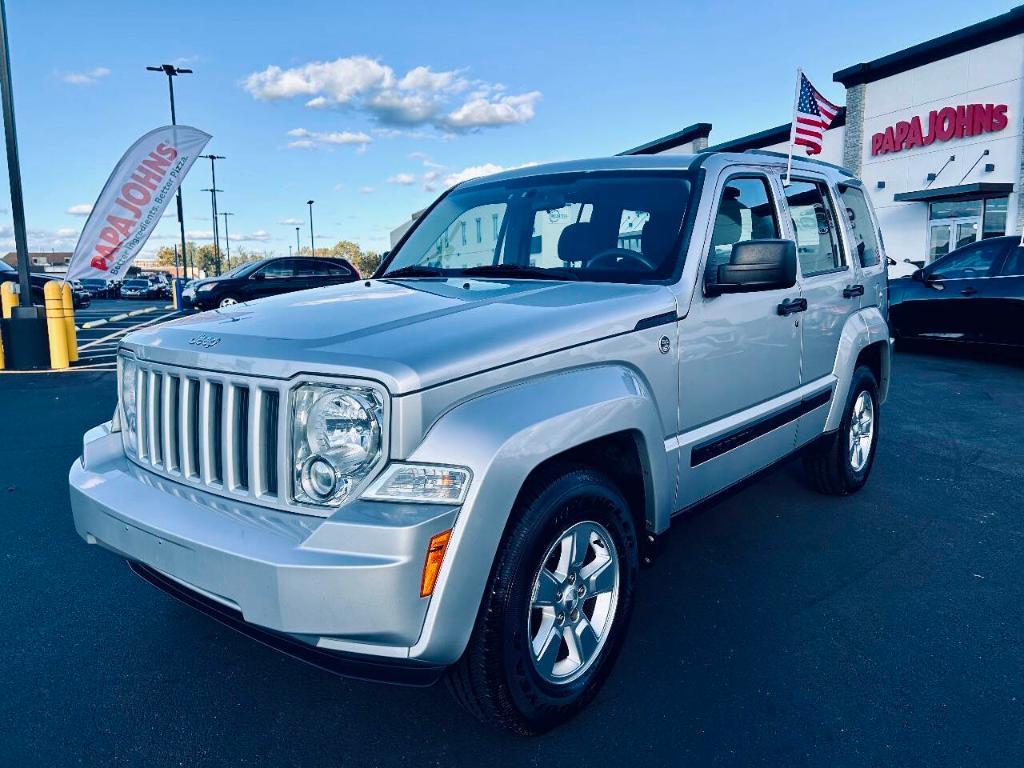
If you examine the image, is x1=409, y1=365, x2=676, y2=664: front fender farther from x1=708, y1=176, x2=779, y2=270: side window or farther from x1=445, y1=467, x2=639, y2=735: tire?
x1=708, y1=176, x2=779, y2=270: side window

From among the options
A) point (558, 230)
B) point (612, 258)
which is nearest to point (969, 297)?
point (558, 230)

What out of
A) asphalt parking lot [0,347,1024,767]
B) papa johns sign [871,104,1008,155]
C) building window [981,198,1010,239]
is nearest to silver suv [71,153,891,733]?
asphalt parking lot [0,347,1024,767]

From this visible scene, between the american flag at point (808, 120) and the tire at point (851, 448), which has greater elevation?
the american flag at point (808, 120)

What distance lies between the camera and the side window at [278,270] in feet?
66.4

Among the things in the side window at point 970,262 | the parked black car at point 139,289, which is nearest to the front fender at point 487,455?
the side window at point 970,262

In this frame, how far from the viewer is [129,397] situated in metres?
2.84

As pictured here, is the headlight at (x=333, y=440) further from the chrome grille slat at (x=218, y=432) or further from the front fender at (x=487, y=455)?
the front fender at (x=487, y=455)

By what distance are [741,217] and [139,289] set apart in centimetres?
4540

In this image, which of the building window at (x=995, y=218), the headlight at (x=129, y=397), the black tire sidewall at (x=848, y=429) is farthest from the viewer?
the building window at (x=995, y=218)

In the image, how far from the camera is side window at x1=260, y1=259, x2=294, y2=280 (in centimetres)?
2025

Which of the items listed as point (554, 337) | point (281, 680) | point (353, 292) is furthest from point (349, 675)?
point (353, 292)

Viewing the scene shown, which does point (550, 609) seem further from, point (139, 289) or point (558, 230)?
point (139, 289)

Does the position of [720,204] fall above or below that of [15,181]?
below

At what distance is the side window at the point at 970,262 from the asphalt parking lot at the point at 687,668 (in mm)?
6676
